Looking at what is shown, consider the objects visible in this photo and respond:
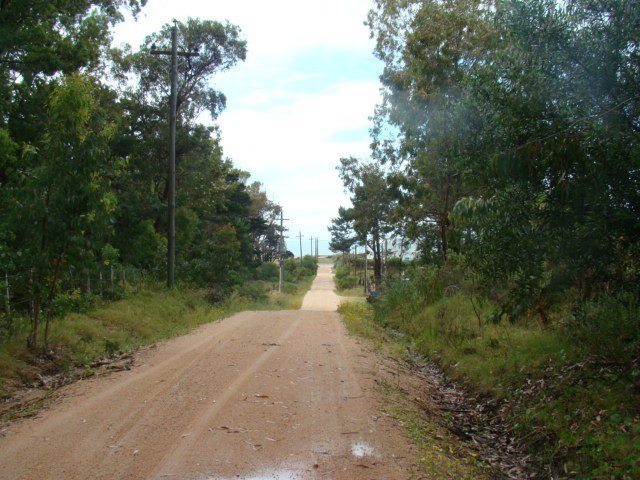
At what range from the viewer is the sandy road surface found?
5395 millimetres

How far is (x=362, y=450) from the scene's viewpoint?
233 inches

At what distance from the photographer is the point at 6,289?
10992 millimetres

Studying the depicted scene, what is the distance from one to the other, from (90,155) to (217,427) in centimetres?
617

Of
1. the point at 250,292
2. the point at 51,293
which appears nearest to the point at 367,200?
the point at 250,292

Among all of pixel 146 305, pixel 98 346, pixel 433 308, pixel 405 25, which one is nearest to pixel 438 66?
pixel 405 25

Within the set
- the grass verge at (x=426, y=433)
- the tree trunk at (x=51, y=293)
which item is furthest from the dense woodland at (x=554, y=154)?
the tree trunk at (x=51, y=293)

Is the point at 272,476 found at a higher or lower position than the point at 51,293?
lower

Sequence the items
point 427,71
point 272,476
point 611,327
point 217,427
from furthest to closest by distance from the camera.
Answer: point 427,71, point 611,327, point 217,427, point 272,476

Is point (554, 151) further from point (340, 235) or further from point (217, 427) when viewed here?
point (340, 235)

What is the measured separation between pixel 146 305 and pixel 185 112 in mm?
14747

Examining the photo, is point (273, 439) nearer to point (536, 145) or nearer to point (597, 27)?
point (536, 145)

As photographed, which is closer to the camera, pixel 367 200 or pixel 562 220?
pixel 562 220

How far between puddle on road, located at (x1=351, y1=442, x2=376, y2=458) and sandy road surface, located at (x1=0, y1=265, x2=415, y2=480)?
10 mm

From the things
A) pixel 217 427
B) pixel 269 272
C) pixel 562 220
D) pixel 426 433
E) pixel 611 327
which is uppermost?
pixel 562 220
